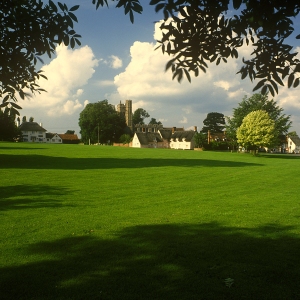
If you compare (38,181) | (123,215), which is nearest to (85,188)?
(38,181)

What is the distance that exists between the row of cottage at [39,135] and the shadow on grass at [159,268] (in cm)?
14177

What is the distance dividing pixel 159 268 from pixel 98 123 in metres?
122

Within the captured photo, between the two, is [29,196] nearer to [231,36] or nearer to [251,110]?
[231,36]

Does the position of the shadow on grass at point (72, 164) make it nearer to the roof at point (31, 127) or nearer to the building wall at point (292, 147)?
the building wall at point (292, 147)

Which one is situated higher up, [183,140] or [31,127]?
[31,127]

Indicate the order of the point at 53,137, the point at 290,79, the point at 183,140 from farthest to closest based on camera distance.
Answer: the point at 53,137 → the point at 183,140 → the point at 290,79

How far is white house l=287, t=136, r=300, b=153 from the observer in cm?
13731

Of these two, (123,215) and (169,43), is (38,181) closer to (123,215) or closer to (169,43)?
(123,215)

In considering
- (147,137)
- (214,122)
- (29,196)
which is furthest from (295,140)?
(29,196)

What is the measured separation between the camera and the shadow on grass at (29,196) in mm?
12094

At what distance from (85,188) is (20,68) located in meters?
10.6

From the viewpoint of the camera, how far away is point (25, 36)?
6.40m

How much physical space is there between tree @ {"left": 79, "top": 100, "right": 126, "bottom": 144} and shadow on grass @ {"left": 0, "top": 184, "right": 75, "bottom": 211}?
11003 centimetres

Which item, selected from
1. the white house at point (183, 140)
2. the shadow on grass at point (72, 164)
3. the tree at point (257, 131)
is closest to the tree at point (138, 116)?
the white house at point (183, 140)
